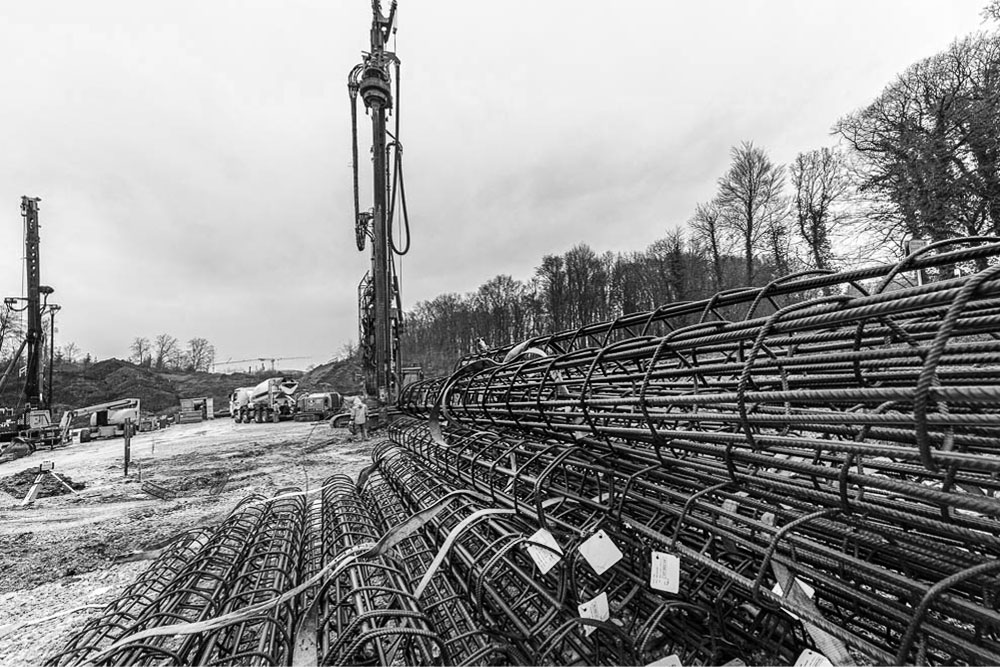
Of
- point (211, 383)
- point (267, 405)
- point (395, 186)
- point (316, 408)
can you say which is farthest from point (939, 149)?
point (211, 383)

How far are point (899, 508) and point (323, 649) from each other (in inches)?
94.6

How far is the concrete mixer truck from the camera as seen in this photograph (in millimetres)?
21328

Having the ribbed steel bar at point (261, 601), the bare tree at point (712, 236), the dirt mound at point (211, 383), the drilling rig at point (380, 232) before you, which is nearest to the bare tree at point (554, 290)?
the bare tree at point (712, 236)

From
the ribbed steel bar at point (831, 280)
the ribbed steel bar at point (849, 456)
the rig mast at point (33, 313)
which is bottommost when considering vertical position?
the ribbed steel bar at point (849, 456)

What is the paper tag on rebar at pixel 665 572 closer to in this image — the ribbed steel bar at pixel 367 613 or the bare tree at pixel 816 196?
the ribbed steel bar at pixel 367 613

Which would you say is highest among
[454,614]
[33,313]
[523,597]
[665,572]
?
[33,313]

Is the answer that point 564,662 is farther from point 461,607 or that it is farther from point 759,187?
point 759,187

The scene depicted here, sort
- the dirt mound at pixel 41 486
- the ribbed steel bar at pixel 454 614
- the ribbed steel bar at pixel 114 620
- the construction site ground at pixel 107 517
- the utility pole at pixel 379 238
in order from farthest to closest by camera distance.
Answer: the utility pole at pixel 379 238 < the dirt mound at pixel 41 486 < the construction site ground at pixel 107 517 < the ribbed steel bar at pixel 114 620 < the ribbed steel bar at pixel 454 614

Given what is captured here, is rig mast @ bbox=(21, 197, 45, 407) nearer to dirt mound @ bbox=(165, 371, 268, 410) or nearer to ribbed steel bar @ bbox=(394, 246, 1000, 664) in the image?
dirt mound @ bbox=(165, 371, 268, 410)

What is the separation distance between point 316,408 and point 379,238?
40.9 ft

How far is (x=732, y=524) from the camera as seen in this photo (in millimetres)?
2098

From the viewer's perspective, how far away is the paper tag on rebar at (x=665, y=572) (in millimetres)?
1639

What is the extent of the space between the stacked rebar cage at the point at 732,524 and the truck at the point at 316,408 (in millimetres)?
19597

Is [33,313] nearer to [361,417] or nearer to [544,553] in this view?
[361,417]
